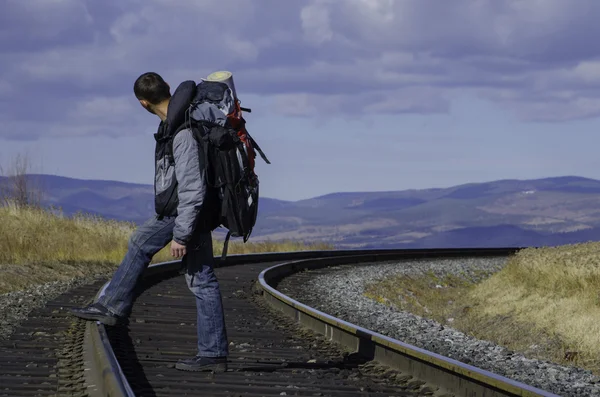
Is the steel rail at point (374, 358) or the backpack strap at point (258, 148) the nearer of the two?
the steel rail at point (374, 358)

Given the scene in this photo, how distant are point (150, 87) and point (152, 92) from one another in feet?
0.12

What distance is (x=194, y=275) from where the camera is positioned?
276 inches

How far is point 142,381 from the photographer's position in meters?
6.64

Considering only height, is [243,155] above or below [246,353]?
above

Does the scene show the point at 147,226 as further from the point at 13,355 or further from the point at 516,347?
the point at 516,347

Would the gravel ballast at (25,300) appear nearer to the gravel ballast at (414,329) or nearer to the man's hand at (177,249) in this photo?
the man's hand at (177,249)

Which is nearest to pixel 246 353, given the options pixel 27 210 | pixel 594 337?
pixel 594 337

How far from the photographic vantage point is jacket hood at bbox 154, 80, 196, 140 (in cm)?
657

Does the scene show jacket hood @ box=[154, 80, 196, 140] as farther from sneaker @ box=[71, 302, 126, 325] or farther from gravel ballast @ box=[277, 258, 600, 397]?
gravel ballast @ box=[277, 258, 600, 397]

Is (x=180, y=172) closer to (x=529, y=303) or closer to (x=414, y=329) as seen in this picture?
(x=414, y=329)

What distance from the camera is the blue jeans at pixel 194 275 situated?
6.93 metres

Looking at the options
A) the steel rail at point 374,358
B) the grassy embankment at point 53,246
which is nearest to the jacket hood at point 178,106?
the steel rail at point 374,358

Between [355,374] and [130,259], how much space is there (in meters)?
1.85

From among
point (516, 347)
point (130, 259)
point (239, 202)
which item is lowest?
point (516, 347)
